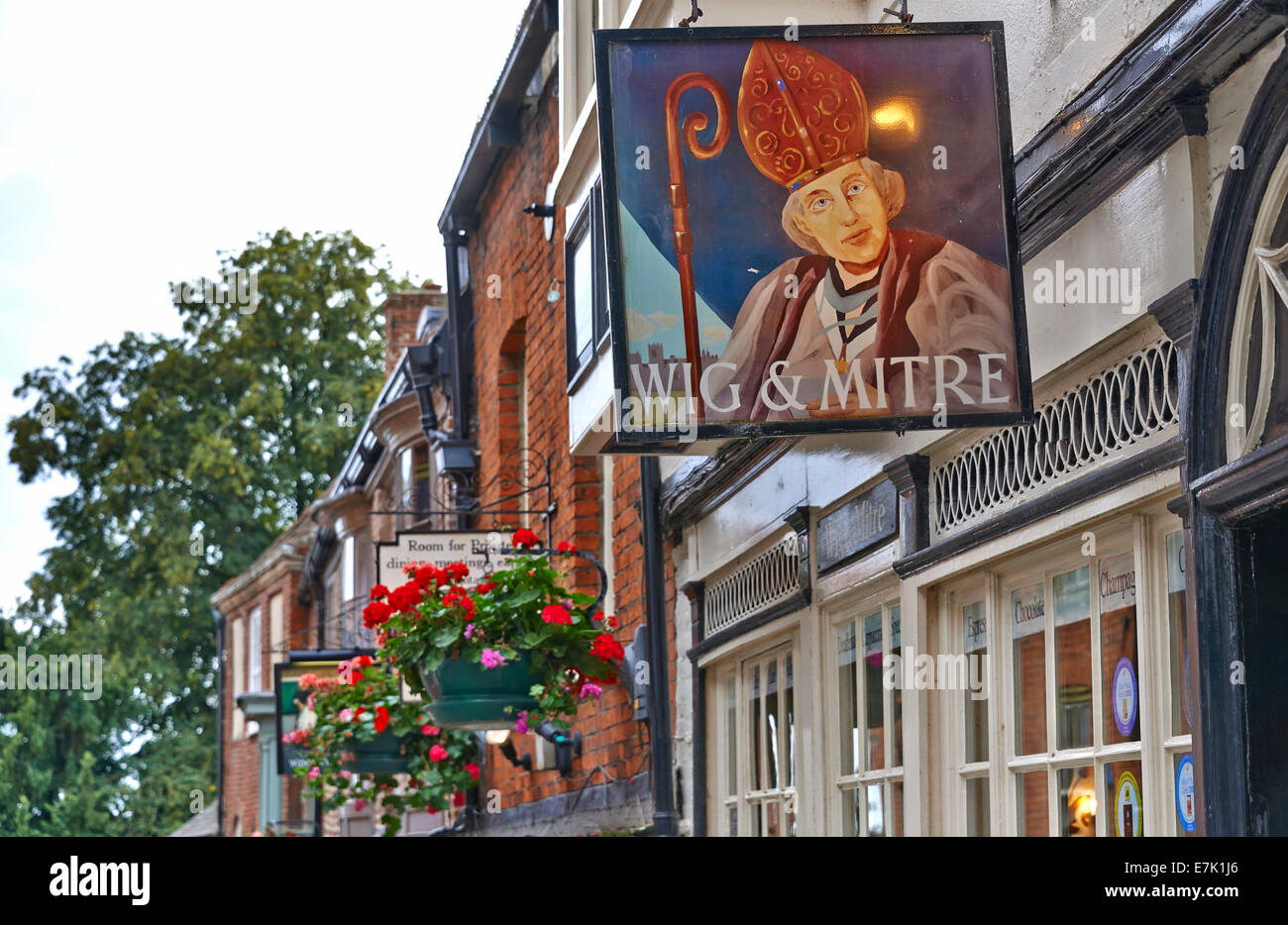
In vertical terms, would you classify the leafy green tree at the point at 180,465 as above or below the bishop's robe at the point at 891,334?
above

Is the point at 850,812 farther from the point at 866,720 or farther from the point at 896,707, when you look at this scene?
the point at 896,707

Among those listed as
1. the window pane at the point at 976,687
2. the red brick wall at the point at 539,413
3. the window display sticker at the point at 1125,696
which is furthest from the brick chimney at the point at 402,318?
the window display sticker at the point at 1125,696

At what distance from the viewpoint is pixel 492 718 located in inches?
335

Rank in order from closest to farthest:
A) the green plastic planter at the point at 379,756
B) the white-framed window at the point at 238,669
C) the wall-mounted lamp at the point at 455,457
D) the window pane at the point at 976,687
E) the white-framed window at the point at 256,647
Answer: the window pane at the point at 976,687, the green plastic planter at the point at 379,756, the wall-mounted lamp at the point at 455,457, the white-framed window at the point at 256,647, the white-framed window at the point at 238,669

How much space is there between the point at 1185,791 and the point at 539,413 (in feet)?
27.8

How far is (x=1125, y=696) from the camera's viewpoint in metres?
4.34

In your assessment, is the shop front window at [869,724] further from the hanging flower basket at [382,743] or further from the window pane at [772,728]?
the hanging flower basket at [382,743]

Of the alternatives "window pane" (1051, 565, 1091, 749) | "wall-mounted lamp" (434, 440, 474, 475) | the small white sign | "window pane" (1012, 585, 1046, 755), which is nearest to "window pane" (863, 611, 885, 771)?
"window pane" (1012, 585, 1046, 755)

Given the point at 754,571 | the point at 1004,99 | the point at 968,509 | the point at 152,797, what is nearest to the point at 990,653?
the point at 968,509

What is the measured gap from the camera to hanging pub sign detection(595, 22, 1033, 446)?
4.37 m

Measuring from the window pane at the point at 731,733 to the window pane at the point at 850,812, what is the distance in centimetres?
161

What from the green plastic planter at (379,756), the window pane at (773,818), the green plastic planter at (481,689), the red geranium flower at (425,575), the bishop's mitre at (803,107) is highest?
the bishop's mitre at (803,107)

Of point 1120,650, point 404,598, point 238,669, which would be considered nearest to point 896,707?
point 1120,650

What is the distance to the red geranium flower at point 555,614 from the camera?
8.13 meters
